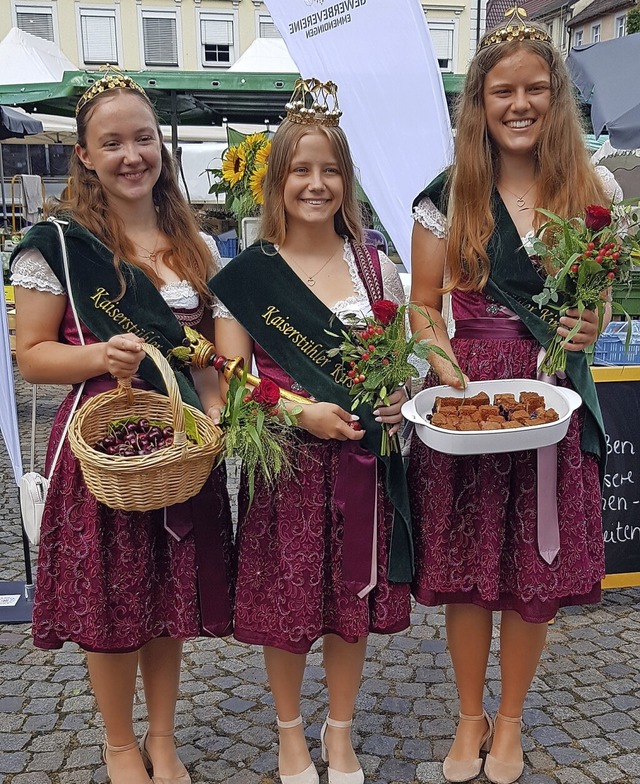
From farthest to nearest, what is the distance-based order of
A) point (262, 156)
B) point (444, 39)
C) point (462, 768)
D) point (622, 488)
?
point (444, 39) < point (262, 156) < point (622, 488) < point (462, 768)

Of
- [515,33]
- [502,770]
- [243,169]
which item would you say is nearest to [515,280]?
[515,33]

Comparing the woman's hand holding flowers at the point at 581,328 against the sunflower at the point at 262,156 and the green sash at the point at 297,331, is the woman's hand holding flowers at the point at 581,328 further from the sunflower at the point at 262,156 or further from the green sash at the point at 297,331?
the sunflower at the point at 262,156

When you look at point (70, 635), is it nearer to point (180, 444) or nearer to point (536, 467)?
point (180, 444)

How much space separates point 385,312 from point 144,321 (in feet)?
2.09

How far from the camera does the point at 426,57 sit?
12.2 ft

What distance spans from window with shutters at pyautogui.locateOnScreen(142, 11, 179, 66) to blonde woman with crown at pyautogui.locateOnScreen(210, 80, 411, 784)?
23146 millimetres

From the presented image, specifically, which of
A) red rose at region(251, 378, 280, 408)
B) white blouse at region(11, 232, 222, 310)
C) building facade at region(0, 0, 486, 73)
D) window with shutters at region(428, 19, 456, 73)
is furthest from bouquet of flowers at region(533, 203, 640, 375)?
window with shutters at region(428, 19, 456, 73)

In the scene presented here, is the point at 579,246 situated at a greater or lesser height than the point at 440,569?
greater

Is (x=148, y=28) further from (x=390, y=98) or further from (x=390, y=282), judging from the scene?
(x=390, y=282)

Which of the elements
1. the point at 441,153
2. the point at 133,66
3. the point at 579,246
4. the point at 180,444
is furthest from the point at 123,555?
the point at 133,66

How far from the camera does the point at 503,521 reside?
6.93ft

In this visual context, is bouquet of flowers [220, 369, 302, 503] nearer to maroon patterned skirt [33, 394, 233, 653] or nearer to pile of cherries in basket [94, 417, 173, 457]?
pile of cherries in basket [94, 417, 173, 457]

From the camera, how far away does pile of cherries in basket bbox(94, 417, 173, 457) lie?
6.07 feet

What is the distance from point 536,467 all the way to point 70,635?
A: 1319 mm
